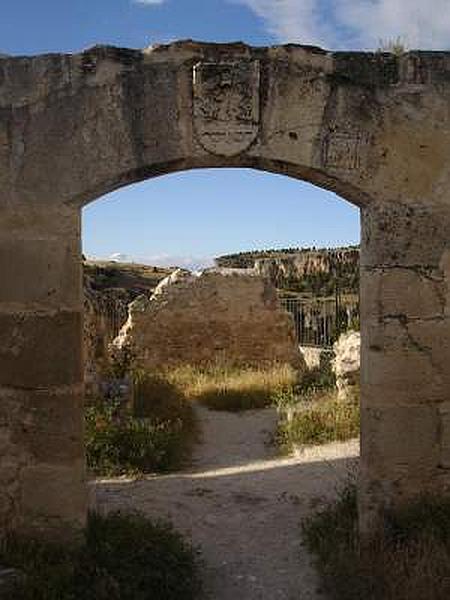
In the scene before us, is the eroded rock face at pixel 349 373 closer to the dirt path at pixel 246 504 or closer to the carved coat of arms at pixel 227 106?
the dirt path at pixel 246 504

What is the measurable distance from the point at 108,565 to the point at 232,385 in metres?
6.29

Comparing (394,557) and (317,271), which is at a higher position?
(317,271)

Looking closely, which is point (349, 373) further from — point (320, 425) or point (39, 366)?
point (39, 366)

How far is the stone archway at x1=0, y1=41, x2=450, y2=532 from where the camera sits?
3.83 metres

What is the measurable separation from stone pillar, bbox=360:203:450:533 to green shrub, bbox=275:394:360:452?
10.3ft

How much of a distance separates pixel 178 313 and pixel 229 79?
27.3 ft

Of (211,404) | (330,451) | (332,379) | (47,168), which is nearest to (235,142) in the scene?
(47,168)

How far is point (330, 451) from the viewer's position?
6793 millimetres

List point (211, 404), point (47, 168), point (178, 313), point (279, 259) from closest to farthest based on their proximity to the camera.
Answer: point (47, 168)
point (211, 404)
point (178, 313)
point (279, 259)

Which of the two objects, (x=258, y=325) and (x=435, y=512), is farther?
(x=258, y=325)

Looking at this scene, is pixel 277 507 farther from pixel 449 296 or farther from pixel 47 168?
pixel 47 168

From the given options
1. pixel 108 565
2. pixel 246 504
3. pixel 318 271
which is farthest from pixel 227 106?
pixel 318 271

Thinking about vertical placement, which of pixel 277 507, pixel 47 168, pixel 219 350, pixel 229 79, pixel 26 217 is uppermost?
pixel 229 79

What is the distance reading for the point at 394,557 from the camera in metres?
3.69
